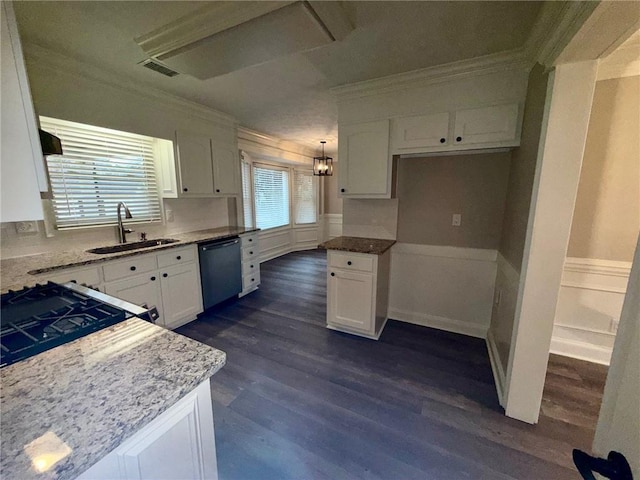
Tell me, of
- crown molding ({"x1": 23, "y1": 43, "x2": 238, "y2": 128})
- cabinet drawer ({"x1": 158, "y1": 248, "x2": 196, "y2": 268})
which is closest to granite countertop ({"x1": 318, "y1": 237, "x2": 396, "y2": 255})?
cabinet drawer ({"x1": 158, "y1": 248, "x2": 196, "y2": 268})

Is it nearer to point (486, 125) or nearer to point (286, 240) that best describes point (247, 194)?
point (286, 240)

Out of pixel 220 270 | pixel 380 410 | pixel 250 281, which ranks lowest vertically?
pixel 380 410

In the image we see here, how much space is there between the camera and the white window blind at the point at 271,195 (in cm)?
517

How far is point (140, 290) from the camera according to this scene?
2396 mm

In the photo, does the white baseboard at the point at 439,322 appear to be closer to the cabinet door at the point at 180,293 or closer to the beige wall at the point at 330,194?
the cabinet door at the point at 180,293

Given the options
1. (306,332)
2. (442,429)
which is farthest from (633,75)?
(306,332)

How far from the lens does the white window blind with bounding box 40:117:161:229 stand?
7.52 ft

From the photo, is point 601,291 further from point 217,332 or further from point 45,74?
point 45,74

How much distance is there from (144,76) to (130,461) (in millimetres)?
2938

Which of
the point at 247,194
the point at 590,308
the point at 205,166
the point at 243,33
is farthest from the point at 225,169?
the point at 590,308

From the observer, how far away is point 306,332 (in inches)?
108

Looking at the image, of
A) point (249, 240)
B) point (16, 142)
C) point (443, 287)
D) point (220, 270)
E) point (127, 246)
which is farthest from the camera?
point (249, 240)

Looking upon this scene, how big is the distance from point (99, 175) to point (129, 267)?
1.03 meters

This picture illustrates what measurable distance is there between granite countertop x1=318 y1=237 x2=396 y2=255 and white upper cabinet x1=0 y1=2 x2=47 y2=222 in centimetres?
194
